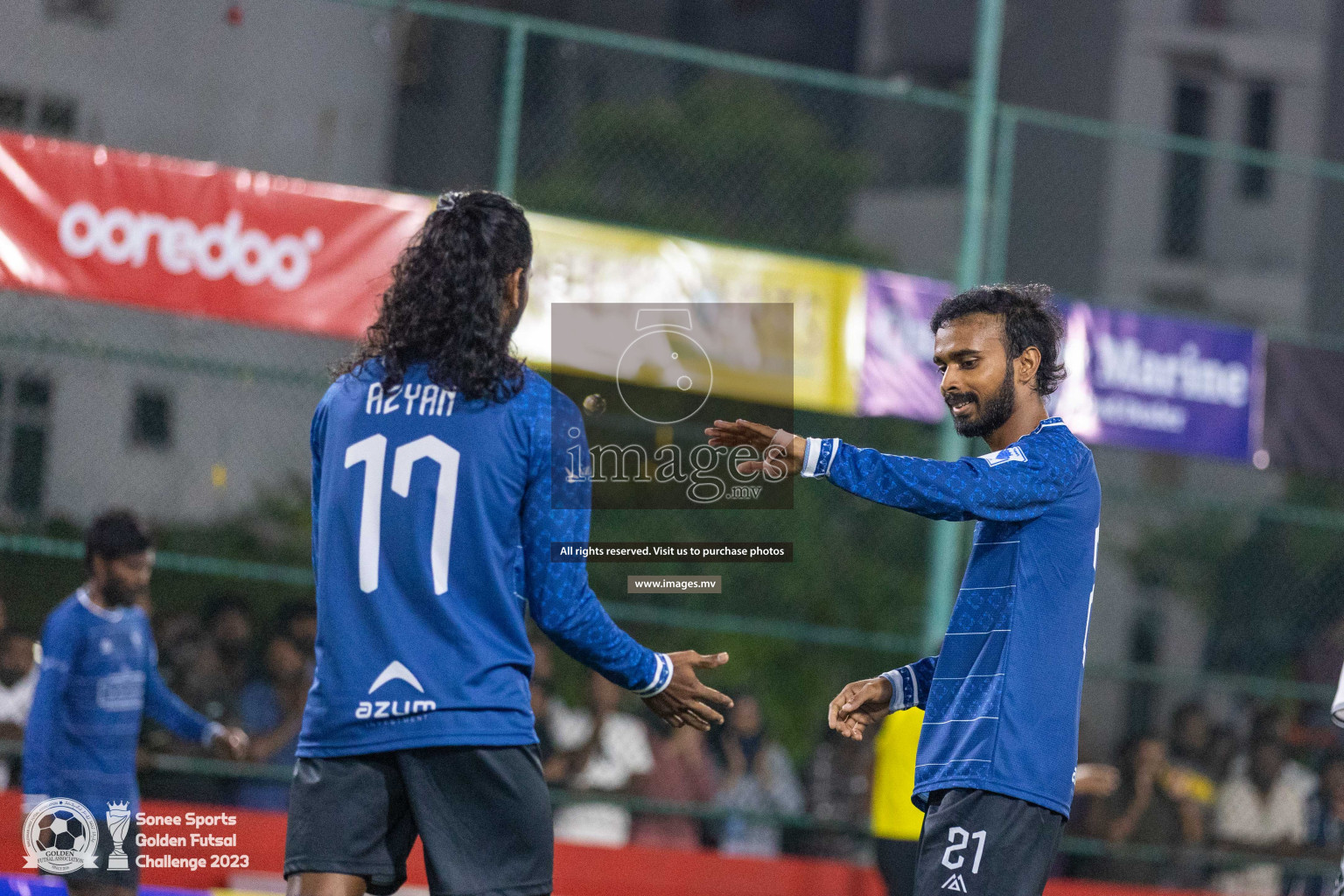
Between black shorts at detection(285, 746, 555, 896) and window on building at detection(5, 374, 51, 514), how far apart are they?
7.53 m

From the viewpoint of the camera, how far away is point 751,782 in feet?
30.7

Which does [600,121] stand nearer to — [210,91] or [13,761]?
[210,91]

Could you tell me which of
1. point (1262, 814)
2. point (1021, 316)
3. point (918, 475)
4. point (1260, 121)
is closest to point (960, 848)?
point (918, 475)

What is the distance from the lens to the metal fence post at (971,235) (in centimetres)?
838

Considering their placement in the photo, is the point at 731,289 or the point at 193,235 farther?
the point at 731,289

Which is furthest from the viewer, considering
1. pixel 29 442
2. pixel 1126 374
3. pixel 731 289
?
pixel 29 442

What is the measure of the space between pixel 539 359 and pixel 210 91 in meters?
10.2

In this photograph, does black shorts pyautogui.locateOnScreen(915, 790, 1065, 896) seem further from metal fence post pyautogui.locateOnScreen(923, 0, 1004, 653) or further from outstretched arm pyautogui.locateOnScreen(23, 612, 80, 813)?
metal fence post pyautogui.locateOnScreen(923, 0, 1004, 653)

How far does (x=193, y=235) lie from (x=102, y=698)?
8.52 ft

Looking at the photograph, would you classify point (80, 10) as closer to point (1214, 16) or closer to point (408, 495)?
point (408, 495)

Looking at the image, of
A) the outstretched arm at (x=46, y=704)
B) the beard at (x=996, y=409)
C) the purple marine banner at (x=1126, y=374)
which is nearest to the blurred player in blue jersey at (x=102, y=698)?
the outstretched arm at (x=46, y=704)

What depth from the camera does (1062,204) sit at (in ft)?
110

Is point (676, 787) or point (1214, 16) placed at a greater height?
point (1214, 16)

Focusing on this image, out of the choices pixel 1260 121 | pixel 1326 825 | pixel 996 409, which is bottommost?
pixel 1326 825
